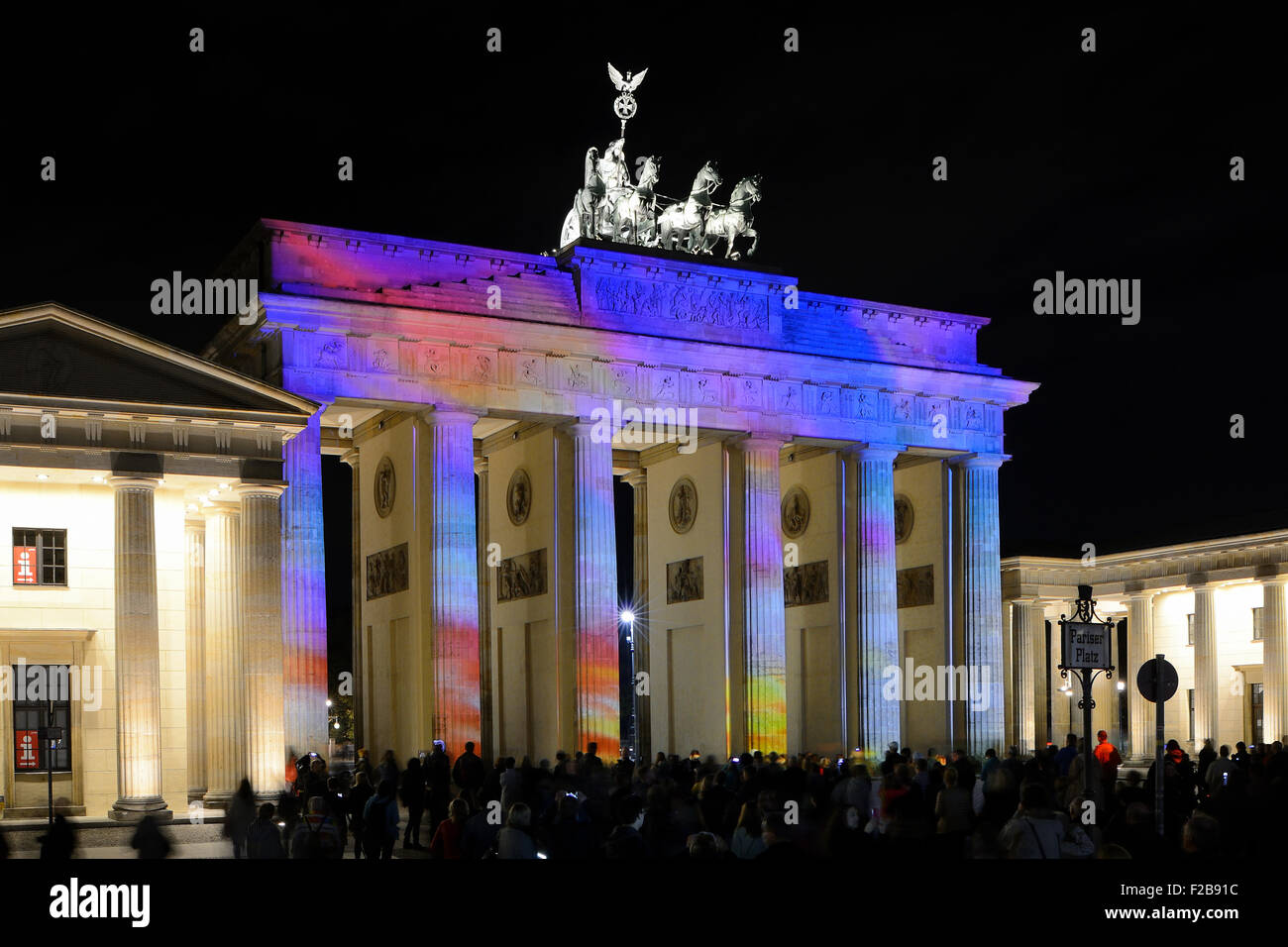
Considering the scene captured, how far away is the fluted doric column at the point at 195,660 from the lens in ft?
100.0

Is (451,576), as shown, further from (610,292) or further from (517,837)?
(517,837)

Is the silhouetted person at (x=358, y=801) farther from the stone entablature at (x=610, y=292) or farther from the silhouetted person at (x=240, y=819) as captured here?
the stone entablature at (x=610, y=292)

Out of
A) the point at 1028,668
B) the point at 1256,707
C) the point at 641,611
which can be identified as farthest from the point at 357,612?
the point at 1256,707

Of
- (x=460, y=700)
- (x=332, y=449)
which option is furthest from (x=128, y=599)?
(x=332, y=449)

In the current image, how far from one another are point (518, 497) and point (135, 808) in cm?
1987

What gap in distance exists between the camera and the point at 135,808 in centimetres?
2695

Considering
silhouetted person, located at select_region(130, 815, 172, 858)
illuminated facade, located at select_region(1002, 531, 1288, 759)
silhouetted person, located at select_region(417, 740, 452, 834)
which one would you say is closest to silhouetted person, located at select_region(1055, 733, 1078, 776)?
silhouetted person, located at select_region(417, 740, 452, 834)

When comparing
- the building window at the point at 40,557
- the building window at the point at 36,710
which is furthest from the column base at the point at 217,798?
the building window at the point at 40,557

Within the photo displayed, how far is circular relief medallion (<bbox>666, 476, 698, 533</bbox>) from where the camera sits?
47.3 meters

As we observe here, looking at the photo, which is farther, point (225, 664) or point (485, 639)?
point (485, 639)

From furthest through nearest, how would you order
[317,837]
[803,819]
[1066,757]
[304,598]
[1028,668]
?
[1028,668], [304,598], [1066,757], [803,819], [317,837]

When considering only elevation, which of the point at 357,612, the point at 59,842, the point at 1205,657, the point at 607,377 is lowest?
the point at 1205,657
